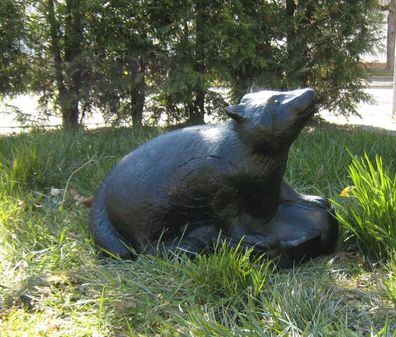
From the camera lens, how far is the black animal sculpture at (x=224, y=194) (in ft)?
8.54

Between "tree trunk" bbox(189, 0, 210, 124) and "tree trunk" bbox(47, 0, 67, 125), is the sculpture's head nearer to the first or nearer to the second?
"tree trunk" bbox(189, 0, 210, 124)

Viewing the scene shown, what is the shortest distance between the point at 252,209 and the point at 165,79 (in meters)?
4.27

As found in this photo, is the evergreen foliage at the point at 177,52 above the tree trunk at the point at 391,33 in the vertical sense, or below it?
below

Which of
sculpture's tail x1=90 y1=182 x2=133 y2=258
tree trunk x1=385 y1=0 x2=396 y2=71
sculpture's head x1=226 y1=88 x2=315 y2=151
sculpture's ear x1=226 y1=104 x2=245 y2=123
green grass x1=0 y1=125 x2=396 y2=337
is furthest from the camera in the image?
tree trunk x1=385 y1=0 x2=396 y2=71

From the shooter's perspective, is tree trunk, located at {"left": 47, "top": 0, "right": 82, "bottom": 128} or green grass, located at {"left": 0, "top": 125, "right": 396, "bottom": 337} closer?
green grass, located at {"left": 0, "top": 125, "right": 396, "bottom": 337}

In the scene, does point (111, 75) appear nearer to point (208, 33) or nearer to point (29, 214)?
point (208, 33)

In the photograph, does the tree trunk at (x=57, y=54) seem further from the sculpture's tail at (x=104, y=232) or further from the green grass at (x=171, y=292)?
the sculpture's tail at (x=104, y=232)

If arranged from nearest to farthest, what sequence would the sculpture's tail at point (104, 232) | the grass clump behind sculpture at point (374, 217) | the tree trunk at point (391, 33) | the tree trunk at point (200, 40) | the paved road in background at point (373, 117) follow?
the grass clump behind sculpture at point (374, 217), the sculpture's tail at point (104, 232), the tree trunk at point (200, 40), the paved road in background at point (373, 117), the tree trunk at point (391, 33)

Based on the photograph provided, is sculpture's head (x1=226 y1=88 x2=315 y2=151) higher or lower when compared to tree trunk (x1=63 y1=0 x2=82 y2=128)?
lower

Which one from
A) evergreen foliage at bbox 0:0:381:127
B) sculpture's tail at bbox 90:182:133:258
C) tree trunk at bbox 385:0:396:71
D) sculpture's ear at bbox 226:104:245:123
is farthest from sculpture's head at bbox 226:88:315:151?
tree trunk at bbox 385:0:396:71

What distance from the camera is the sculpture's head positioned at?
2.52m

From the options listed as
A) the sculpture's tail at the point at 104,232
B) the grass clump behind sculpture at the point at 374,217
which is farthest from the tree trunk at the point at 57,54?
the grass clump behind sculpture at the point at 374,217

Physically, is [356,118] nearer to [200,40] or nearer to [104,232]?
[200,40]

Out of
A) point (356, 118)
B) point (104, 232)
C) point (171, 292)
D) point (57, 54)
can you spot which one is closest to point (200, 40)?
point (57, 54)
